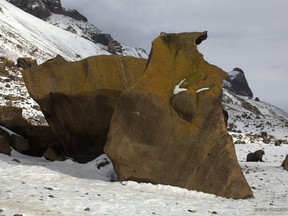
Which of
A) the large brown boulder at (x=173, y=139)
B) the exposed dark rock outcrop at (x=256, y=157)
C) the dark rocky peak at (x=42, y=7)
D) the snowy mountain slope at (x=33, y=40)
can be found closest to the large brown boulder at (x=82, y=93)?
the large brown boulder at (x=173, y=139)

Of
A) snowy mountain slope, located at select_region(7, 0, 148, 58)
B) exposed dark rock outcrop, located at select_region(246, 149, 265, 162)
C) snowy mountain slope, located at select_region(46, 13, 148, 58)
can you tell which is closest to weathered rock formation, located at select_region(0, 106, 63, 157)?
exposed dark rock outcrop, located at select_region(246, 149, 265, 162)

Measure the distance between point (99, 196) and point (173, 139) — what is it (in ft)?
13.4

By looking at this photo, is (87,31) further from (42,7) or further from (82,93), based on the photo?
(82,93)

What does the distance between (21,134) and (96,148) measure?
4564 millimetres

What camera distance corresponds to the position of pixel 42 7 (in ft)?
497

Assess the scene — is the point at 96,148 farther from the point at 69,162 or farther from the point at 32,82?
the point at 32,82

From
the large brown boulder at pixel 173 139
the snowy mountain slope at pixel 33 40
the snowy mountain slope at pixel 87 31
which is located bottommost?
the large brown boulder at pixel 173 139

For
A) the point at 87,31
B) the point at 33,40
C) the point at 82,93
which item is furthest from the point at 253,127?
the point at 87,31

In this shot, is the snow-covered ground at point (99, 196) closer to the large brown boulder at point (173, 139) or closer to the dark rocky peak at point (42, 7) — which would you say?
the large brown boulder at point (173, 139)

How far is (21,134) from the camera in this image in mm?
21391

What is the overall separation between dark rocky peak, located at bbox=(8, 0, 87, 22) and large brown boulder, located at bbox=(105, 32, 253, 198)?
142 metres

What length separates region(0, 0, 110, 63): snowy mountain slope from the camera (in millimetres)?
69750

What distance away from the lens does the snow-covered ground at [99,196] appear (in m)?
11.1

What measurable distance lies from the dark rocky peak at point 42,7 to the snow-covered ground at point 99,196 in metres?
140
